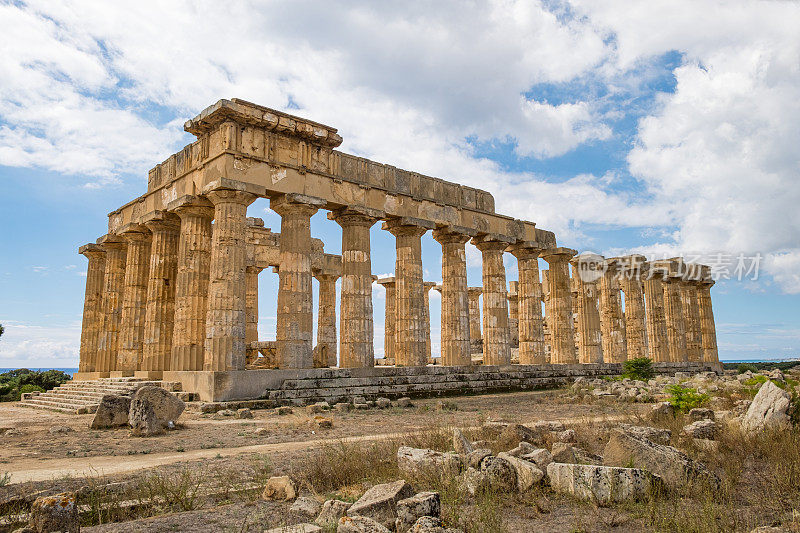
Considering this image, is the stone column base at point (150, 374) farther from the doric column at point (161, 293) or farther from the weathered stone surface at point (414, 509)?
the weathered stone surface at point (414, 509)

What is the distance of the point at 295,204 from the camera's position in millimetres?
18188

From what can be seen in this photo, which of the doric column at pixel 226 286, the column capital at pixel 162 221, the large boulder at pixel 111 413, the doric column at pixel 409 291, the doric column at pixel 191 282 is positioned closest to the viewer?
the large boulder at pixel 111 413

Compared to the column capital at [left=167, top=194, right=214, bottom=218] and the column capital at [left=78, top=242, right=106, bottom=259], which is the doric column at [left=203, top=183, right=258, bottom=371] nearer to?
the column capital at [left=167, top=194, right=214, bottom=218]

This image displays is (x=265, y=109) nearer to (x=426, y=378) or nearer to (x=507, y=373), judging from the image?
(x=426, y=378)

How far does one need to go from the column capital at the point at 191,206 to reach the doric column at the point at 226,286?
3.71 ft

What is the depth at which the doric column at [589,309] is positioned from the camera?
1124 inches

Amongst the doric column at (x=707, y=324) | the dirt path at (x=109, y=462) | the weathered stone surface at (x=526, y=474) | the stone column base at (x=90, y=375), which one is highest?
the doric column at (x=707, y=324)

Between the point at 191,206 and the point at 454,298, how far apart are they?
11038mm

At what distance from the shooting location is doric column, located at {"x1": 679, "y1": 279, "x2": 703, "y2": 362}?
36375 mm

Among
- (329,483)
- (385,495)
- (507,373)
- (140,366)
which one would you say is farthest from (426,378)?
(385,495)

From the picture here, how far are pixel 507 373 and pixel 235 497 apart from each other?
18.3m

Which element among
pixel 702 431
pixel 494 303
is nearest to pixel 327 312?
pixel 494 303

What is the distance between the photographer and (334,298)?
3075cm

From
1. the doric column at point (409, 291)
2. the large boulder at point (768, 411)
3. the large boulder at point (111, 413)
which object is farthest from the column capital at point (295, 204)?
the large boulder at point (768, 411)
